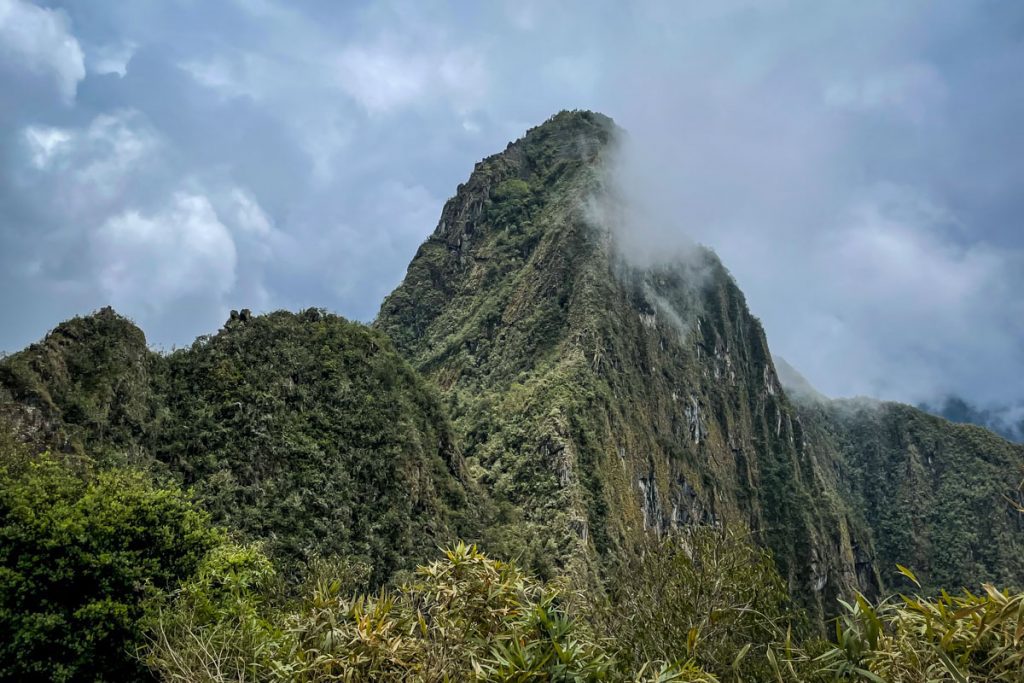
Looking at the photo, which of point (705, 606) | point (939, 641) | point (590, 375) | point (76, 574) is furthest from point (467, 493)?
point (939, 641)

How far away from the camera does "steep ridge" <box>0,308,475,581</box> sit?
31.0 meters

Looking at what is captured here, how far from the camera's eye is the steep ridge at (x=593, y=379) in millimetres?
64875

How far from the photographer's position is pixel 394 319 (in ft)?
356

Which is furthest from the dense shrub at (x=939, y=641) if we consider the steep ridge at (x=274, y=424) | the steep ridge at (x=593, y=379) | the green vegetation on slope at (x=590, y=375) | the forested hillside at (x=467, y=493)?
A: the steep ridge at (x=593, y=379)

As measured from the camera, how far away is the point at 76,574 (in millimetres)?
17844

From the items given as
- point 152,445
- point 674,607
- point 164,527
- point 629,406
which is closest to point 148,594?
point 164,527

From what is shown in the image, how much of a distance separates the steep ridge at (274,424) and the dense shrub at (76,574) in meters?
11.0

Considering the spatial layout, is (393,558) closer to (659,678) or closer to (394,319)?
(659,678)

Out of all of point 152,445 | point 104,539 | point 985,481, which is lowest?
point 104,539

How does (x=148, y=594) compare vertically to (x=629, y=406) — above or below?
below

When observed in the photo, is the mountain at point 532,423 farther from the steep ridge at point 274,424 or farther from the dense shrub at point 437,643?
the dense shrub at point 437,643

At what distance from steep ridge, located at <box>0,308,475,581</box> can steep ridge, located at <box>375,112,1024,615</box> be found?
35.7 ft

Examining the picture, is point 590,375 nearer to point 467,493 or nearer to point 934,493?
point 467,493

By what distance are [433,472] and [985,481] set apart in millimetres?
172661
